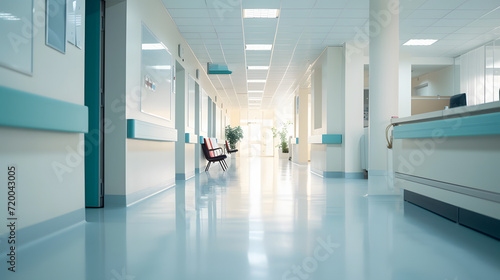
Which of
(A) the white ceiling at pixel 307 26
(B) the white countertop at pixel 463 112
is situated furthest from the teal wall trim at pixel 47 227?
(A) the white ceiling at pixel 307 26

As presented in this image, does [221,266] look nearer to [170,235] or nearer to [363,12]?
[170,235]

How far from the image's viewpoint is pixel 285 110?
22.6 meters

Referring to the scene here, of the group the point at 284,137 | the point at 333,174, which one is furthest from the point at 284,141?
the point at 333,174

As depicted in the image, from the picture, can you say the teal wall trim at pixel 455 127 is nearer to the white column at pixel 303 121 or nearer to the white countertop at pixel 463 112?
the white countertop at pixel 463 112

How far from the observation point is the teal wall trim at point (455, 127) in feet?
7.88

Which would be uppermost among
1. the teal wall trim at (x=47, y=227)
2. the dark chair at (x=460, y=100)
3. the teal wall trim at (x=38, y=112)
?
the dark chair at (x=460, y=100)

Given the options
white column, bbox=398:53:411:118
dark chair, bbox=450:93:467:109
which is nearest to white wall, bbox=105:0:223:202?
dark chair, bbox=450:93:467:109

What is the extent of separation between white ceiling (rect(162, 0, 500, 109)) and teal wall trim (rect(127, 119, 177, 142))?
7.64 ft

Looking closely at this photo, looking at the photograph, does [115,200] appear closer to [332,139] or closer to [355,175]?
[332,139]

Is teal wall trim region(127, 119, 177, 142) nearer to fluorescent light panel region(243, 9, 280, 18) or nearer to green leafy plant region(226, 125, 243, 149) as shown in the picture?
fluorescent light panel region(243, 9, 280, 18)

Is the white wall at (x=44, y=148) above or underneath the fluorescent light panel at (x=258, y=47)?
underneath

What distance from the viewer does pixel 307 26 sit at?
267 inches

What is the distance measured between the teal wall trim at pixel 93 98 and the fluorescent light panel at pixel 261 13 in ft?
9.81

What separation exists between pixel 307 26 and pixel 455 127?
4551mm
